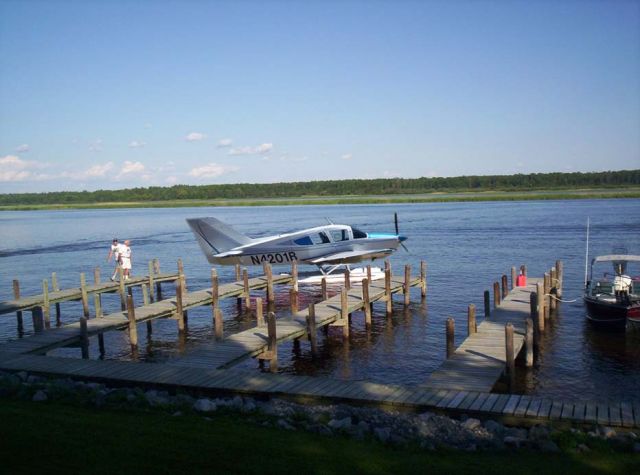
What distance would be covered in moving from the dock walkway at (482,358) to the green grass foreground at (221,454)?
391 cm

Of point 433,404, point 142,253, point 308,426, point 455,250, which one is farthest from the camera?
point 142,253

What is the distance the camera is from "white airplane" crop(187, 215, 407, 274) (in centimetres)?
2745

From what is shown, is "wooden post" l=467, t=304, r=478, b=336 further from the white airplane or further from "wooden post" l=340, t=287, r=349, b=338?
the white airplane

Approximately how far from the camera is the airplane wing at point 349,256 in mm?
28513

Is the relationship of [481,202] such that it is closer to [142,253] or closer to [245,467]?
[142,253]

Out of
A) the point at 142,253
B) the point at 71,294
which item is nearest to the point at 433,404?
the point at 71,294

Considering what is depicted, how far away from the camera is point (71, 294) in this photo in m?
23.1

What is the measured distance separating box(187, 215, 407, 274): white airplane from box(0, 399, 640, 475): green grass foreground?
18.9 m

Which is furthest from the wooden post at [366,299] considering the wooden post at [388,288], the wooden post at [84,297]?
the wooden post at [84,297]

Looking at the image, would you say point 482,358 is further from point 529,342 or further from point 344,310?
point 344,310

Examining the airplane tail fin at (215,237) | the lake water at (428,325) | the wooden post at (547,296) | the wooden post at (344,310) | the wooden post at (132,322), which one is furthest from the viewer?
the airplane tail fin at (215,237)

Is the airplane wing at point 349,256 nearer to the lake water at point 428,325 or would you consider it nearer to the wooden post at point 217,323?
the lake water at point 428,325

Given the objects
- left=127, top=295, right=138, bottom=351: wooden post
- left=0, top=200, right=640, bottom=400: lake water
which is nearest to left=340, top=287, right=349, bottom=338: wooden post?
left=0, top=200, right=640, bottom=400: lake water

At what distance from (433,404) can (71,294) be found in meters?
17.1
